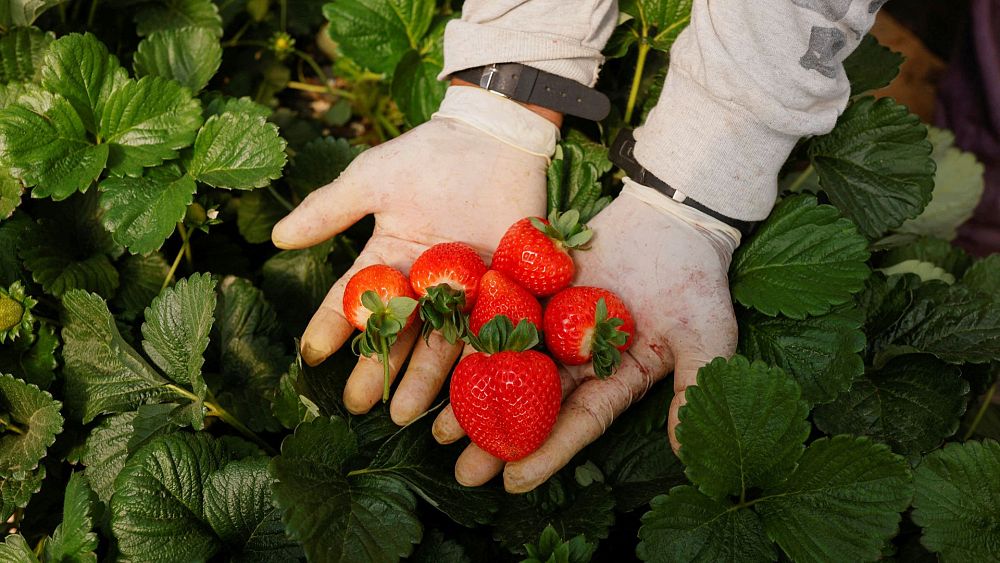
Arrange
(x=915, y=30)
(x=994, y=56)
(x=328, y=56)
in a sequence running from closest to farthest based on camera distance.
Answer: (x=994, y=56) → (x=328, y=56) → (x=915, y=30)

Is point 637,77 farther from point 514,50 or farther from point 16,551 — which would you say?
point 16,551

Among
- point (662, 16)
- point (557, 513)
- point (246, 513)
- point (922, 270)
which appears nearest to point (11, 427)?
point (246, 513)

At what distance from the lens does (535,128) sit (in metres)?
1.46

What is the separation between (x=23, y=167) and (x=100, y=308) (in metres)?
0.29

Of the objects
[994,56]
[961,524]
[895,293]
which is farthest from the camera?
[994,56]

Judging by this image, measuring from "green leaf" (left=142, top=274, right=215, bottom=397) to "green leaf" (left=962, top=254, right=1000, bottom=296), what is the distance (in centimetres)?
150

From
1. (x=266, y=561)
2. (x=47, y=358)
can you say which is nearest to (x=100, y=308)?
(x=47, y=358)

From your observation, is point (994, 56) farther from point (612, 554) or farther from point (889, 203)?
point (612, 554)

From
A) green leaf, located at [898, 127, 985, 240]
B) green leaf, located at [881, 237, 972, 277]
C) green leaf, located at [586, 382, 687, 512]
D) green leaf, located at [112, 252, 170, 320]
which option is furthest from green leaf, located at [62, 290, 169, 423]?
green leaf, located at [898, 127, 985, 240]

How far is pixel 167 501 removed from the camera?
3.59ft

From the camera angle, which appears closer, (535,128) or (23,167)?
(23,167)

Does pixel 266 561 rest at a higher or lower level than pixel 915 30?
lower

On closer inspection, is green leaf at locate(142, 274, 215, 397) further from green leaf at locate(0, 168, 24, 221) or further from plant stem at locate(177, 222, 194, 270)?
green leaf at locate(0, 168, 24, 221)

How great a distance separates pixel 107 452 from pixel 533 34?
111 centimetres
